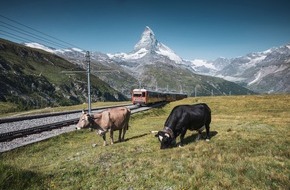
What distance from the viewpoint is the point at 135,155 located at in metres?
13.9

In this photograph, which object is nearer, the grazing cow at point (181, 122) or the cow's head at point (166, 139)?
the cow's head at point (166, 139)

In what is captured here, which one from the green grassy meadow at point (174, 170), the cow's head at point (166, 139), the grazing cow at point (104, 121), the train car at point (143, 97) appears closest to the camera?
the green grassy meadow at point (174, 170)

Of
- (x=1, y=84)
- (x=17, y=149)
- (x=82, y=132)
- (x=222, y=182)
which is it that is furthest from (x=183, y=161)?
(x=1, y=84)

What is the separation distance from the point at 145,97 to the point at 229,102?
65.9 ft

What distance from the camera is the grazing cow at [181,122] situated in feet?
49.3

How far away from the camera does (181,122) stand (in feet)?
51.5

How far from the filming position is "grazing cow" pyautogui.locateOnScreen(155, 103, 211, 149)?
49.3ft

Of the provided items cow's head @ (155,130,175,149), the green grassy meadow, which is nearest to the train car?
the green grassy meadow

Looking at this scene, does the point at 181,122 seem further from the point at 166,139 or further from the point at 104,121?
the point at 104,121

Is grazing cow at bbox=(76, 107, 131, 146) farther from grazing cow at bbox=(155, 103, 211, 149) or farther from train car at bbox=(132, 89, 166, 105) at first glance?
train car at bbox=(132, 89, 166, 105)

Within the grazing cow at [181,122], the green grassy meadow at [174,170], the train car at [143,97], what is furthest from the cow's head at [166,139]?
the train car at [143,97]

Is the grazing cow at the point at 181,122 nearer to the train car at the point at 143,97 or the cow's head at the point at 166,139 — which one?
the cow's head at the point at 166,139

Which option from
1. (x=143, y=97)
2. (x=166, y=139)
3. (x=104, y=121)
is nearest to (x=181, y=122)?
(x=166, y=139)

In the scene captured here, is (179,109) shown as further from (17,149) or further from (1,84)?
(1,84)
